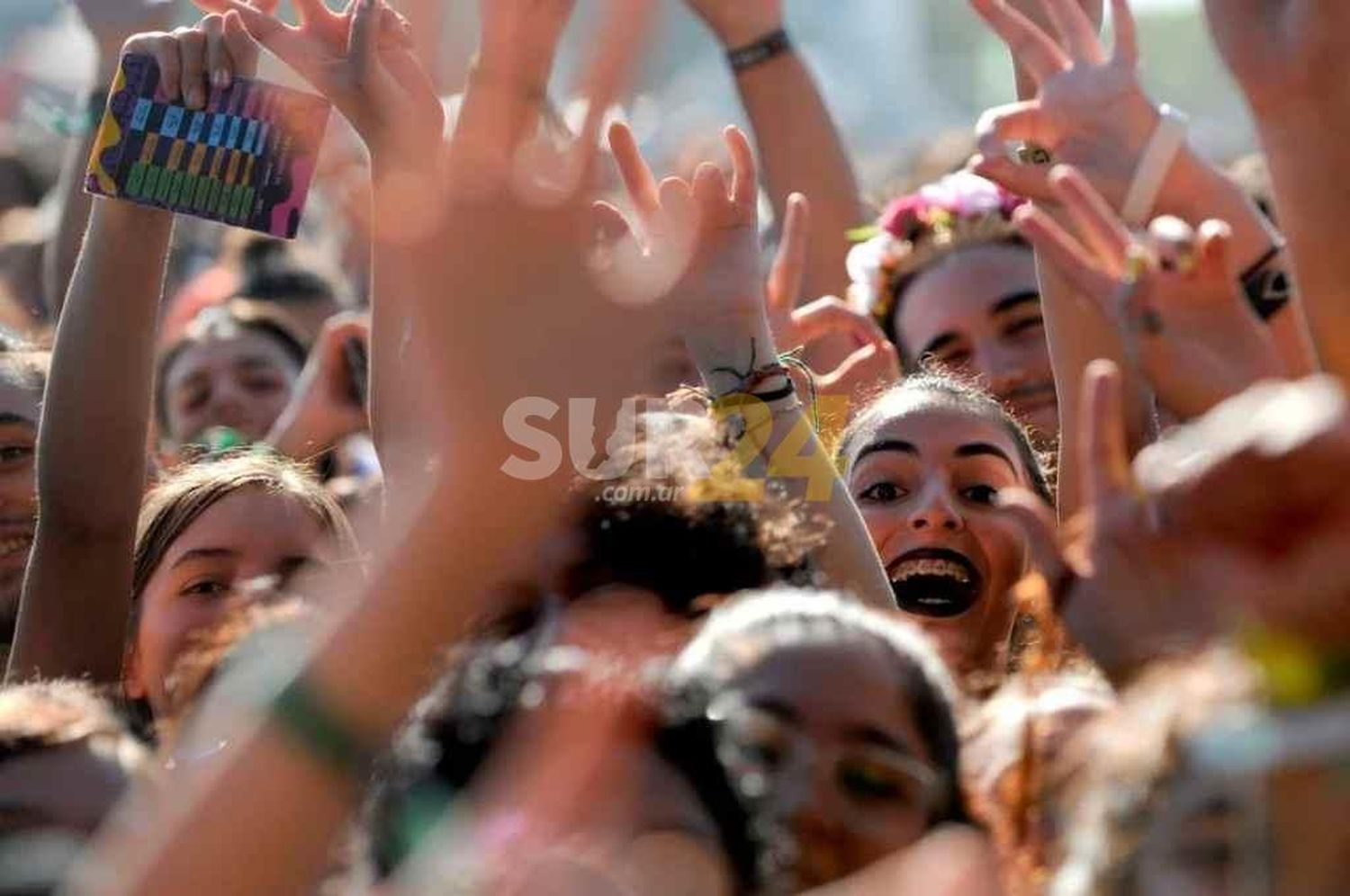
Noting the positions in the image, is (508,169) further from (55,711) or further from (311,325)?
(311,325)

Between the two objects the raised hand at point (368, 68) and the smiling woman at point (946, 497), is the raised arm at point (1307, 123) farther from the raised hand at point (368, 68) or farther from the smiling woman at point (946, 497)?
the smiling woman at point (946, 497)

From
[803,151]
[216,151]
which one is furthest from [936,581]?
[803,151]

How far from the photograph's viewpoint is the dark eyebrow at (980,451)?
12.3 feet

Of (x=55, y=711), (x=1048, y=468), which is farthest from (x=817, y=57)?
(x=55, y=711)

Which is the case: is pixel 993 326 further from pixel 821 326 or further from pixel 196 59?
pixel 196 59

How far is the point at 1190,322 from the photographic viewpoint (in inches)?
95.5

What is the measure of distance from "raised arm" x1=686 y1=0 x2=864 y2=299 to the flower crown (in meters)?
0.19

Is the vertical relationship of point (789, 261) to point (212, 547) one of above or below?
above

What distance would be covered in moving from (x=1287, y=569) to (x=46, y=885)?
1.19 metres

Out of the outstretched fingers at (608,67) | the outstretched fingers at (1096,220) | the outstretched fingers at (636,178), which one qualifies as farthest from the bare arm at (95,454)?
the outstretched fingers at (1096,220)

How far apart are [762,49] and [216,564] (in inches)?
69.2

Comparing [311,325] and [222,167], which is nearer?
[222,167]

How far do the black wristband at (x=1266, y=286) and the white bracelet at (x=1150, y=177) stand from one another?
0.13m

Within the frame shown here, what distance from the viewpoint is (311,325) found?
6.25 meters
